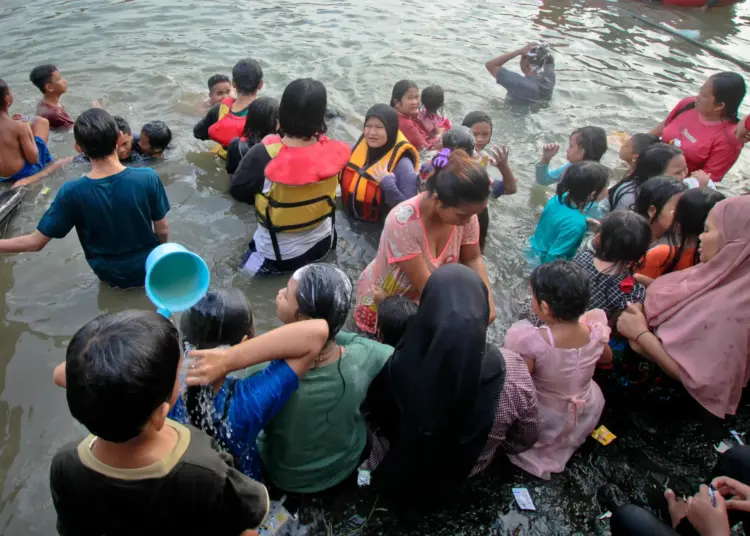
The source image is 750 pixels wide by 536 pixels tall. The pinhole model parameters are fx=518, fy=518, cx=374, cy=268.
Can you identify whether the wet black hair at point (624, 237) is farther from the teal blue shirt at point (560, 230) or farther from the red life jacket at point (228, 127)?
the red life jacket at point (228, 127)

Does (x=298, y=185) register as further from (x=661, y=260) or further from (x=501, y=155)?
(x=661, y=260)

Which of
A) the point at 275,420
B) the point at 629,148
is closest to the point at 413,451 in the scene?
the point at 275,420

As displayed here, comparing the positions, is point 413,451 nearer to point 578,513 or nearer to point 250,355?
point 250,355

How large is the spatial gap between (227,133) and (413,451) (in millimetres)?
3912

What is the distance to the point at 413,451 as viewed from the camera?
8.20ft

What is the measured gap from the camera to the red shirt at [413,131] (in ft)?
17.8

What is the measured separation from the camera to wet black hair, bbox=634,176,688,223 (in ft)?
12.4

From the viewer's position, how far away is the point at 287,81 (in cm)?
831

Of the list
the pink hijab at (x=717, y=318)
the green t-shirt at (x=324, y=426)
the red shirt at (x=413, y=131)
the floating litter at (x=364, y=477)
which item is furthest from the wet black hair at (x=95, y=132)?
the pink hijab at (x=717, y=318)

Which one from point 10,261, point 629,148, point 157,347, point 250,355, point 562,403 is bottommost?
point 10,261

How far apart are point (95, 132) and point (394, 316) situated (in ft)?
6.82

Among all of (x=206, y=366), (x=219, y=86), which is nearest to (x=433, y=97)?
(x=219, y=86)

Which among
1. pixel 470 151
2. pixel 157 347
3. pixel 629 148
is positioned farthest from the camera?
pixel 629 148

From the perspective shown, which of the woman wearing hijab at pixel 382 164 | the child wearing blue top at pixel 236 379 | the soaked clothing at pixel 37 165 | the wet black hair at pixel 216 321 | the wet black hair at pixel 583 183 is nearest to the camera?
the child wearing blue top at pixel 236 379
